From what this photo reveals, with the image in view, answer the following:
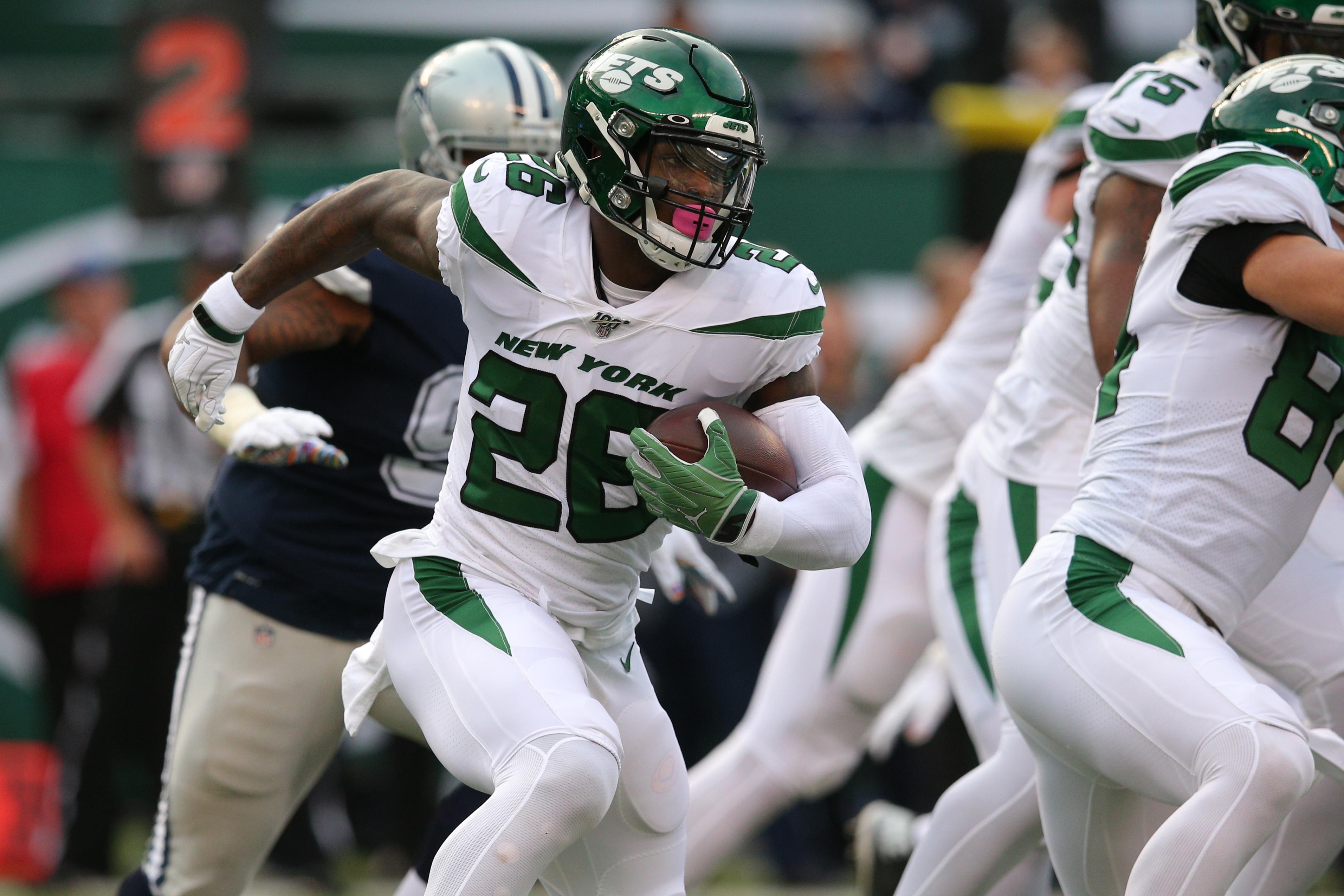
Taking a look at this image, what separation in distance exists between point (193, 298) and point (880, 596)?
334 centimetres

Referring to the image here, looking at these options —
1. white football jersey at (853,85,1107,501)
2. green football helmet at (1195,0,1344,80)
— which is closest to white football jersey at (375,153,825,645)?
green football helmet at (1195,0,1344,80)

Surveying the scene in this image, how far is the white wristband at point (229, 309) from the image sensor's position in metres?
3.54

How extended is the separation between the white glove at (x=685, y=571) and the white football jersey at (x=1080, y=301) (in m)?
0.69

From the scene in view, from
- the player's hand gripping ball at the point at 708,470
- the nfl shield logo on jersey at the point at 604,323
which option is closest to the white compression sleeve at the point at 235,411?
the nfl shield logo on jersey at the point at 604,323

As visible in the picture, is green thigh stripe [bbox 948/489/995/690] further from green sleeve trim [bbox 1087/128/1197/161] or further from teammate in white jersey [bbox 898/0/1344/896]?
green sleeve trim [bbox 1087/128/1197/161]

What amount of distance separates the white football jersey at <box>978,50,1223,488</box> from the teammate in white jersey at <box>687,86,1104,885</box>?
412 millimetres

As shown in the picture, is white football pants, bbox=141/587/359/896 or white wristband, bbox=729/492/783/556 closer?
white wristband, bbox=729/492/783/556

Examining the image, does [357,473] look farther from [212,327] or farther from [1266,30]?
[1266,30]

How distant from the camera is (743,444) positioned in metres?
3.16

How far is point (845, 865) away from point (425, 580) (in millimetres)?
4493

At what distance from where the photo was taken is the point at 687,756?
763cm

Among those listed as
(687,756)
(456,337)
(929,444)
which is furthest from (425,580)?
(687,756)

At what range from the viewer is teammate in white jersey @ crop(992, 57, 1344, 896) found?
3.09 meters

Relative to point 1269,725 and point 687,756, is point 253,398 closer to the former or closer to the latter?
point 1269,725
